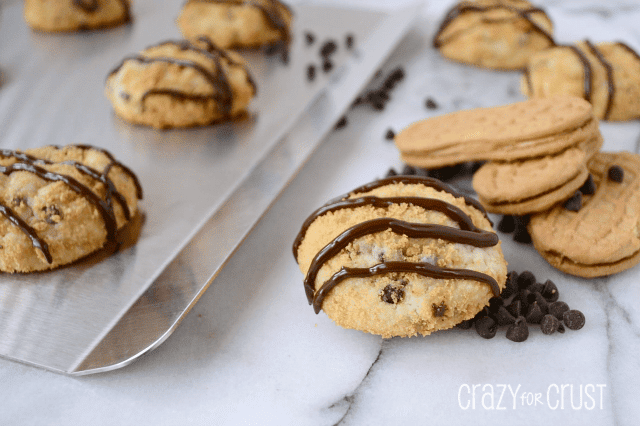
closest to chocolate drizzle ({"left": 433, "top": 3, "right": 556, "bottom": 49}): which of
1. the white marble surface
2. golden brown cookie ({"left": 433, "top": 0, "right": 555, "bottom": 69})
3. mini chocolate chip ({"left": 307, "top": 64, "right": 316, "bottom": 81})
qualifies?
golden brown cookie ({"left": 433, "top": 0, "right": 555, "bottom": 69})

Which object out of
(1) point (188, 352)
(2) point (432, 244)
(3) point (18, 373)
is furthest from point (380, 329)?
(3) point (18, 373)

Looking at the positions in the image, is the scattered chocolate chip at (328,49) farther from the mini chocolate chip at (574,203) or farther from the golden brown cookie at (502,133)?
the mini chocolate chip at (574,203)

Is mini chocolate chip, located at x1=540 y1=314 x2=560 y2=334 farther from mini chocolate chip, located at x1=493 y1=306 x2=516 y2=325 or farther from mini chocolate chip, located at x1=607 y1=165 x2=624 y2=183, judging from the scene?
mini chocolate chip, located at x1=607 y1=165 x2=624 y2=183

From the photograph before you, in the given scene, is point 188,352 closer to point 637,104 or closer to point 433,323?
point 433,323

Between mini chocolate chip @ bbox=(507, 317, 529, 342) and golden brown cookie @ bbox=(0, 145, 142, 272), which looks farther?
golden brown cookie @ bbox=(0, 145, 142, 272)

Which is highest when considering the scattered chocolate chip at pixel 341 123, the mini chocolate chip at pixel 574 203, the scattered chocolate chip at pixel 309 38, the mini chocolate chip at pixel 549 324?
the scattered chocolate chip at pixel 309 38

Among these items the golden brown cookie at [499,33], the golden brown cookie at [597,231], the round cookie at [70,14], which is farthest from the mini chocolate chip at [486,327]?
the round cookie at [70,14]
